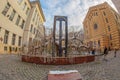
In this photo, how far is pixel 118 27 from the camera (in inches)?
1123

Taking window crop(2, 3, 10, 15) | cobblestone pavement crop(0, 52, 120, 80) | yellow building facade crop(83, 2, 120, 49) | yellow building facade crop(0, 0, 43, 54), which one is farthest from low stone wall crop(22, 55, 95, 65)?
yellow building facade crop(83, 2, 120, 49)

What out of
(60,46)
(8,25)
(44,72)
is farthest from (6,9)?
(44,72)

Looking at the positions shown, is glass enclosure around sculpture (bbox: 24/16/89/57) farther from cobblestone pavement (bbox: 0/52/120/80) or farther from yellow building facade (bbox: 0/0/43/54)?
yellow building facade (bbox: 0/0/43/54)

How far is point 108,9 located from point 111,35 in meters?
5.86

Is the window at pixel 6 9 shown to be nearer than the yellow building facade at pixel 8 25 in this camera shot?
No

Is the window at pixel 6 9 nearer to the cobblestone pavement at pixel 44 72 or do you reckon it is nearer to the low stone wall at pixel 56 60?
the low stone wall at pixel 56 60

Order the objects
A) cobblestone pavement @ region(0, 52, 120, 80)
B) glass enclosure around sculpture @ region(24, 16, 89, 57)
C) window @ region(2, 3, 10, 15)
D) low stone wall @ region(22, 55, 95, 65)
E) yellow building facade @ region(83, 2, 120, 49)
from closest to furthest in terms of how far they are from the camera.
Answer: cobblestone pavement @ region(0, 52, 120, 80), low stone wall @ region(22, 55, 95, 65), glass enclosure around sculpture @ region(24, 16, 89, 57), window @ region(2, 3, 10, 15), yellow building facade @ region(83, 2, 120, 49)

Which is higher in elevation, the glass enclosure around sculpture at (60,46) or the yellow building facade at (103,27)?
the yellow building facade at (103,27)

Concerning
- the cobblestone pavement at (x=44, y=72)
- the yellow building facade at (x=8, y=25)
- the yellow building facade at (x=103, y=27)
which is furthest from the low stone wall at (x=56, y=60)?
the yellow building facade at (x=103, y=27)

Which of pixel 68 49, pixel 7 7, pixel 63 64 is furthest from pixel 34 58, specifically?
pixel 7 7

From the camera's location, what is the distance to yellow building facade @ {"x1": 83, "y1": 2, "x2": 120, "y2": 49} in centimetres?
2850

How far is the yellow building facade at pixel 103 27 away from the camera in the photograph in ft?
93.5

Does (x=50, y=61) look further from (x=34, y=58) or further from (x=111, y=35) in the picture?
(x=111, y=35)

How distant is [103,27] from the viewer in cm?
3050
